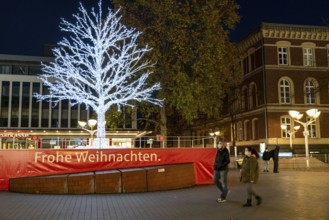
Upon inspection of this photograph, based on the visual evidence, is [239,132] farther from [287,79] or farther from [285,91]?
[287,79]

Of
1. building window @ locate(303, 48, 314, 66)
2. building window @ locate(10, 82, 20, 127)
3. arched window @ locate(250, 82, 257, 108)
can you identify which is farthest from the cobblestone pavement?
building window @ locate(10, 82, 20, 127)

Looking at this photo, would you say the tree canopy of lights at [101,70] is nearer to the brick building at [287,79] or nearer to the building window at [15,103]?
the brick building at [287,79]

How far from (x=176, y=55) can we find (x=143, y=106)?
4.63m

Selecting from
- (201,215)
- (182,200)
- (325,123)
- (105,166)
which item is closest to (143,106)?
(105,166)

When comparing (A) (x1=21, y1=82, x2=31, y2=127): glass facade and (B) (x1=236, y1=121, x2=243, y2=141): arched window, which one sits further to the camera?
(A) (x1=21, y1=82, x2=31, y2=127): glass facade

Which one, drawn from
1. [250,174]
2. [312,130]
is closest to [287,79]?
[312,130]

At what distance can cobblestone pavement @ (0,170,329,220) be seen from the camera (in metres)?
10.1

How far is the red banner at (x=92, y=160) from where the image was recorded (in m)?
16.7

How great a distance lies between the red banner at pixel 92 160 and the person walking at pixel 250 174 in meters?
6.97

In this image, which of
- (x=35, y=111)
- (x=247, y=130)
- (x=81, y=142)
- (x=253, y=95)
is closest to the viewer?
(x=81, y=142)

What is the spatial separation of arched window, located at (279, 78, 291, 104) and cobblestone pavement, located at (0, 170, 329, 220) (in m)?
33.9

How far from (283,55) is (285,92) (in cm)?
429

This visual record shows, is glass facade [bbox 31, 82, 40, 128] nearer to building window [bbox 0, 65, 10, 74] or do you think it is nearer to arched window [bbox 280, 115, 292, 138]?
building window [bbox 0, 65, 10, 74]

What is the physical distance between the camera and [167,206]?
462 inches
